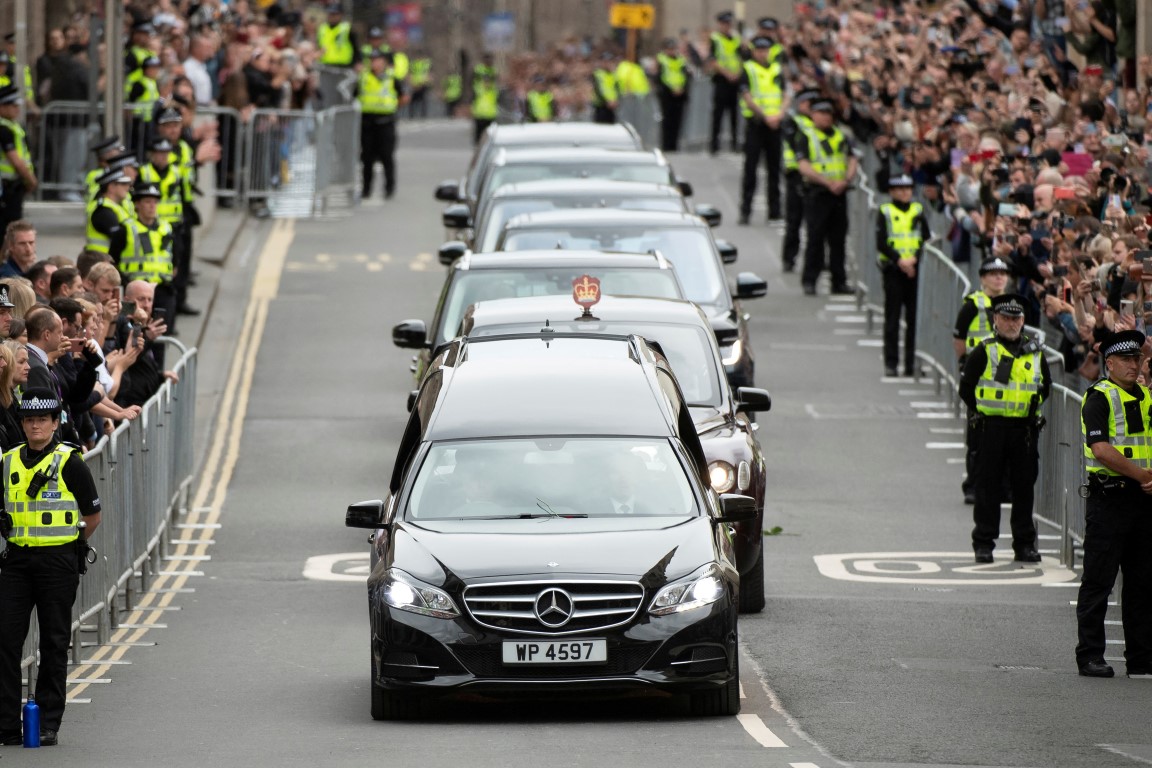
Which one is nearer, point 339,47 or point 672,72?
point 339,47

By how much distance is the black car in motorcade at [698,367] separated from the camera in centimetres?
1395

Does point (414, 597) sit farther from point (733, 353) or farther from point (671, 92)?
point (671, 92)

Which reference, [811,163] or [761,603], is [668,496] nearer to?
[761,603]

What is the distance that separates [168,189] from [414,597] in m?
12.8

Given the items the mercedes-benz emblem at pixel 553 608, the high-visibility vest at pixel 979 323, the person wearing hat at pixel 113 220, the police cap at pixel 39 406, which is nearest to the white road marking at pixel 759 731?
the mercedes-benz emblem at pixel 553 608

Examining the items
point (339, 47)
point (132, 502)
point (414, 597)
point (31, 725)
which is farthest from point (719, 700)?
point (339, 47)

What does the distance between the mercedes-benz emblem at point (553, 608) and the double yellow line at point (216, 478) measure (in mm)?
2965

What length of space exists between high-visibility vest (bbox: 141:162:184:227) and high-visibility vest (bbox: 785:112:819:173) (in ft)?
25.1

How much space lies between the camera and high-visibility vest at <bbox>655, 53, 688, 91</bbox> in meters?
42.9

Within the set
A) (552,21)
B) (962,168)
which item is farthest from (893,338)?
(552,21)

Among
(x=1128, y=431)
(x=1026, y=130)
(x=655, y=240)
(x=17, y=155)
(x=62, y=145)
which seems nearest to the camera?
(x=1128, y=431)

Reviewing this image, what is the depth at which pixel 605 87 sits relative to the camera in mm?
46062

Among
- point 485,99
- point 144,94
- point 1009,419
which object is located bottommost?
point 1009,419

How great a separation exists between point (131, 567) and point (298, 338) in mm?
11054
